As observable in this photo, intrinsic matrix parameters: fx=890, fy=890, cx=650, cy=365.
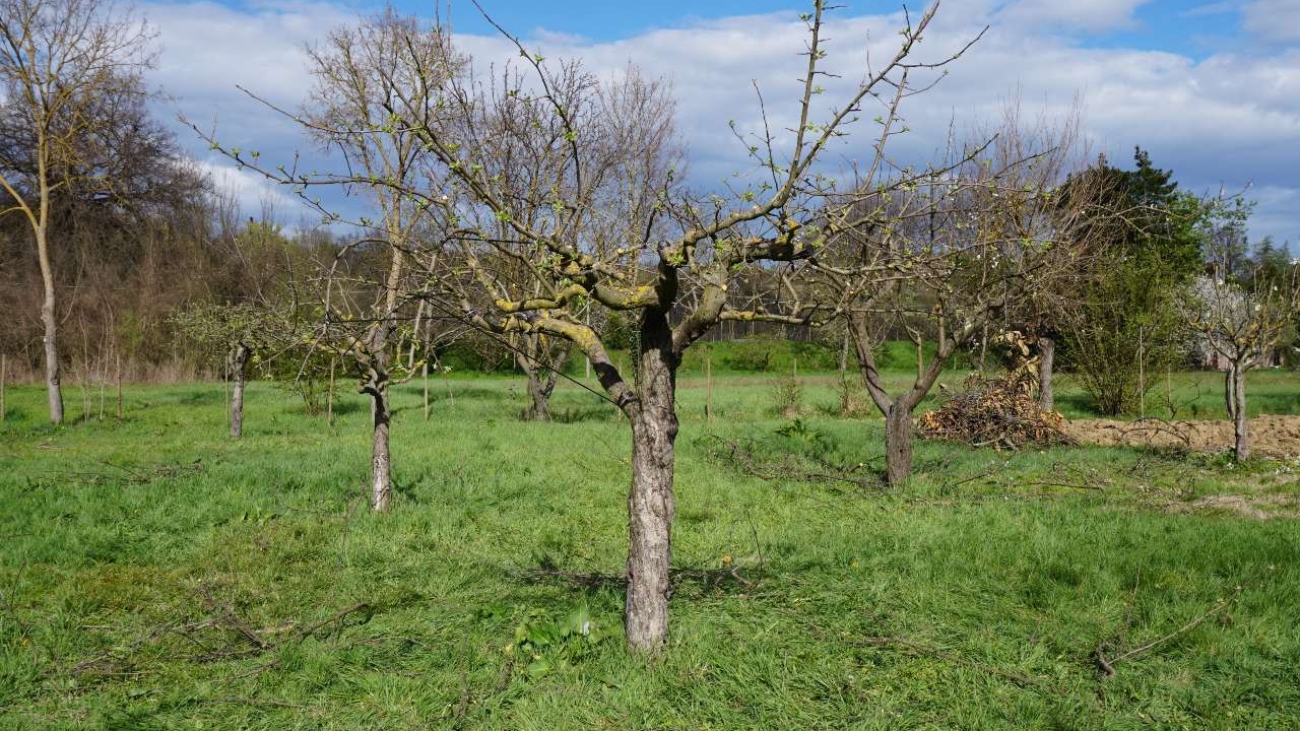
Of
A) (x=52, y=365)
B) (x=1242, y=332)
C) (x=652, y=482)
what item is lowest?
(x=652, y=482)

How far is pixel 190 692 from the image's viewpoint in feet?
14.3

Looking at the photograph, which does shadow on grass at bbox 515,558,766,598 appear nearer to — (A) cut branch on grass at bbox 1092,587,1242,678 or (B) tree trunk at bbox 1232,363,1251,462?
(A) cut branch on grass at bbox 1092,587,1242,678

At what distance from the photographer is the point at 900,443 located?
33.0 ft

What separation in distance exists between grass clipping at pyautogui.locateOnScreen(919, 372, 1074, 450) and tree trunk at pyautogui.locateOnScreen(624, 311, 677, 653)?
991 cm

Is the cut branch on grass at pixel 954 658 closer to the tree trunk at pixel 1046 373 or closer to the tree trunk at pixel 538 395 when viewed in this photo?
the tree trunk at pixel 538 395

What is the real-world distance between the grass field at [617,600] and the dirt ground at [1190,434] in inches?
101

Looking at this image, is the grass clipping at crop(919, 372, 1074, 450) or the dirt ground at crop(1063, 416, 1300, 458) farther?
the grass clipping at crop(919, 372, 1074, 450)

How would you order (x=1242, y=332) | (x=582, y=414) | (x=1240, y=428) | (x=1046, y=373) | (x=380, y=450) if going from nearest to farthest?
(x=380, y=450), (x=1240, y=428), (x=1242, y=332), (x=1046, y=373), (x=582, y=414)

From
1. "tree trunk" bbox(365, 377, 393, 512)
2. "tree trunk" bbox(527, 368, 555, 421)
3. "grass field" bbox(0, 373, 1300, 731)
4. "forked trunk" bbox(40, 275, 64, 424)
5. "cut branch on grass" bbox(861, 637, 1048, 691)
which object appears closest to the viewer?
"grass field" bbox(0, 373, 1300, 731)

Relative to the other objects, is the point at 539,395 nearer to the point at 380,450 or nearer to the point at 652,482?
the point at 380,450

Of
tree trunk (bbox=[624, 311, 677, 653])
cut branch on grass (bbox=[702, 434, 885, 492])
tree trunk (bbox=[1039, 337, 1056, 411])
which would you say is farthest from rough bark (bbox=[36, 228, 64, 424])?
tree trunk (bbox=[1039, 337, 1056, 411])

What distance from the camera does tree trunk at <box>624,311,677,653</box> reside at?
443cm

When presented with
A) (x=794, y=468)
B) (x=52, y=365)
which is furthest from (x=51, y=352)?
(x=794, y=468)

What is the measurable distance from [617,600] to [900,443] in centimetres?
554
